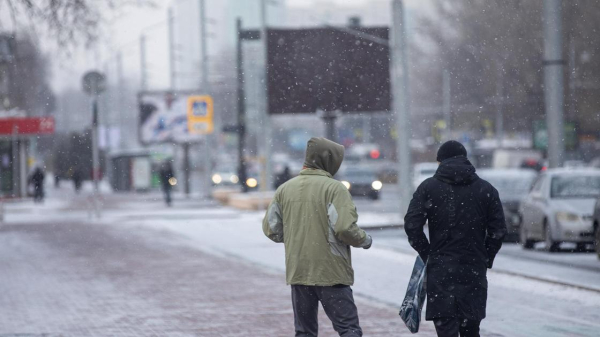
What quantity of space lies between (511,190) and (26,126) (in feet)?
101

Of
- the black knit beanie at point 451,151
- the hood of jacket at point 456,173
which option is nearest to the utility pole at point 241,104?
the black knit beanie at point 451,151

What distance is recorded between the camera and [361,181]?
50594 mm

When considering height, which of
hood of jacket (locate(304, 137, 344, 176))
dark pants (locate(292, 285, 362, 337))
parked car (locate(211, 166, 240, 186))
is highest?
hood of jacket (locate(304, 137, 344, 176))

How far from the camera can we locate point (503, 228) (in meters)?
7.09

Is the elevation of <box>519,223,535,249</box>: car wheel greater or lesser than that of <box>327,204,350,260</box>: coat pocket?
lesser

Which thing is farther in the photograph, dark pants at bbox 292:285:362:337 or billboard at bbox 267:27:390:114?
billboard at bbox 267:27:390:114

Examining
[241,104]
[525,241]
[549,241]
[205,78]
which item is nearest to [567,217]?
[549,241]

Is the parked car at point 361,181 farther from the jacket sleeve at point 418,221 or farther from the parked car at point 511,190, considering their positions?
the jacket sleeve at point 418,221

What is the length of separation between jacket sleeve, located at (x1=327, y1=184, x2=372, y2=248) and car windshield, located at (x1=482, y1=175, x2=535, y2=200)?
17304 mm

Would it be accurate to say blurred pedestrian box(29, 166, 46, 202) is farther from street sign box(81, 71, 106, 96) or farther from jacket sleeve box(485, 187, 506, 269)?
jacket sleeve box(485, 187, 506, 269)

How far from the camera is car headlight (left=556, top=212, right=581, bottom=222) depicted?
64.1 ft

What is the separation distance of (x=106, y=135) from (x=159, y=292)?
60.5 m

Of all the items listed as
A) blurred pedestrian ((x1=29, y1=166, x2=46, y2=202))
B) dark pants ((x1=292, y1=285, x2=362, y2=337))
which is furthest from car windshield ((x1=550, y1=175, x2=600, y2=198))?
blurred pedestrian ((x1=29, y1=166, x2=46, y2=202))

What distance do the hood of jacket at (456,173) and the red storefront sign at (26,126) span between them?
4423 cm
